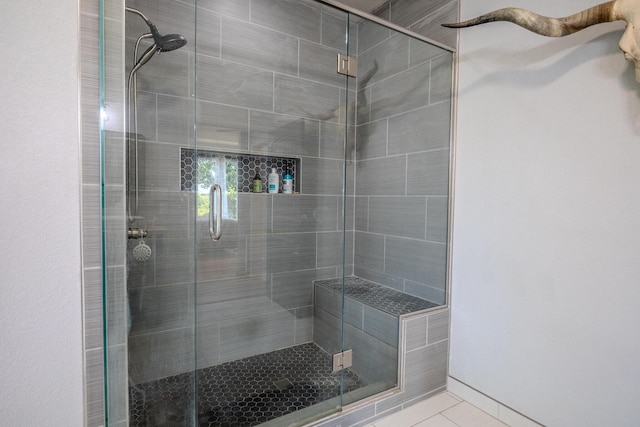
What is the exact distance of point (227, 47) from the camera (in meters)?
1.85

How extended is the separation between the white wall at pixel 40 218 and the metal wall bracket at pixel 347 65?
1.20 meters

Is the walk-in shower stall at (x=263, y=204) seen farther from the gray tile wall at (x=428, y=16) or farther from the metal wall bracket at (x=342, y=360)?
the gray tile wall at (x=428, y=16)

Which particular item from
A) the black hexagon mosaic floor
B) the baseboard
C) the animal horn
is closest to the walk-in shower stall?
the black hexagon mosaic floor

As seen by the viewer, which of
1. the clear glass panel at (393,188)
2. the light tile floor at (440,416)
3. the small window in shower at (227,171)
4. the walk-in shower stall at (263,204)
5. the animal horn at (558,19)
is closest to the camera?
the animal horn at (558,19)

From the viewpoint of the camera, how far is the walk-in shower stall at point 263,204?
1217 millimetres

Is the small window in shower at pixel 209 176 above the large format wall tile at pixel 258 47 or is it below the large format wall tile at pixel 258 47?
below

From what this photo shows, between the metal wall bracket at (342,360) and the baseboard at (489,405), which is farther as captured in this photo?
the metal wall bracket at (342,360)

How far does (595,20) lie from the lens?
1.09 metres

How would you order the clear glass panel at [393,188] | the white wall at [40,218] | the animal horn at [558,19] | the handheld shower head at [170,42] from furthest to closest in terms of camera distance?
the clear glass panel at [393,188], the handheld shower head at [170,42], the animal horn at [558,19], the white wall at [40,218]

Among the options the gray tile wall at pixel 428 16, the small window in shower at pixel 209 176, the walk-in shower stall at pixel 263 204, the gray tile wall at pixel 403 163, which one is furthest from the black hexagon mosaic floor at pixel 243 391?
the gray tile wall at pixel 428 16

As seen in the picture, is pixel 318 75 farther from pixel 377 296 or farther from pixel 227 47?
pixel 377 296

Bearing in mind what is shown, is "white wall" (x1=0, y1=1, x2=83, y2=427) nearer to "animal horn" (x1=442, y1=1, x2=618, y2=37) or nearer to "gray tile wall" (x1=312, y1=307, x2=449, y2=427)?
"gray tile wall" (x1=312, y1=307, x2=449, y2=427)

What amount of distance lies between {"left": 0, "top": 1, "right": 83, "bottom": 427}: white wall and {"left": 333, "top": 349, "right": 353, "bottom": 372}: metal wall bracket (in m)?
1.10

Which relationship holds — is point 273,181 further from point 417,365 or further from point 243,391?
point 417,365
